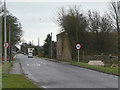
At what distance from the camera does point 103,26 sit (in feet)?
159

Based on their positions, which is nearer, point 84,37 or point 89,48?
point 84,37

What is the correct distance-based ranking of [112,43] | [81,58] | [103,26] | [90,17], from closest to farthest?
[81,58] < [112,43] < [103,26] < [90,17]

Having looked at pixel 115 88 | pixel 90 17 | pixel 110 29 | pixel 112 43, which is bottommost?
pixel 115 88

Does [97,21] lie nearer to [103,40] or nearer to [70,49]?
[103,40]

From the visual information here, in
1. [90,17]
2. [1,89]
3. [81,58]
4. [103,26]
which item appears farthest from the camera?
[90,17]

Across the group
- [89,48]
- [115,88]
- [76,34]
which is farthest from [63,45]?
[115,88]

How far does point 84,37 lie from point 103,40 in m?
5.45

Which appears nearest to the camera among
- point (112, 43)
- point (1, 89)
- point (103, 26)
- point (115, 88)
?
point (1, 89)

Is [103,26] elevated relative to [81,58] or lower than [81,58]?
elevated

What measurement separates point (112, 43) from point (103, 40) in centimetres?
225

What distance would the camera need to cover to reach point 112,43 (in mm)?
A: 44469

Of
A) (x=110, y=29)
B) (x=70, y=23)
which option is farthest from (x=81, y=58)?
(x=110, y=29)

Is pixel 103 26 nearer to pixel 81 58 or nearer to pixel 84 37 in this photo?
pixel 84 37

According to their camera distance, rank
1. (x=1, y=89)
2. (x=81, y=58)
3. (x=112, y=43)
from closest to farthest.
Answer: (x=1, y=89)
(x=81, y=58)
(x=112, y=43)
